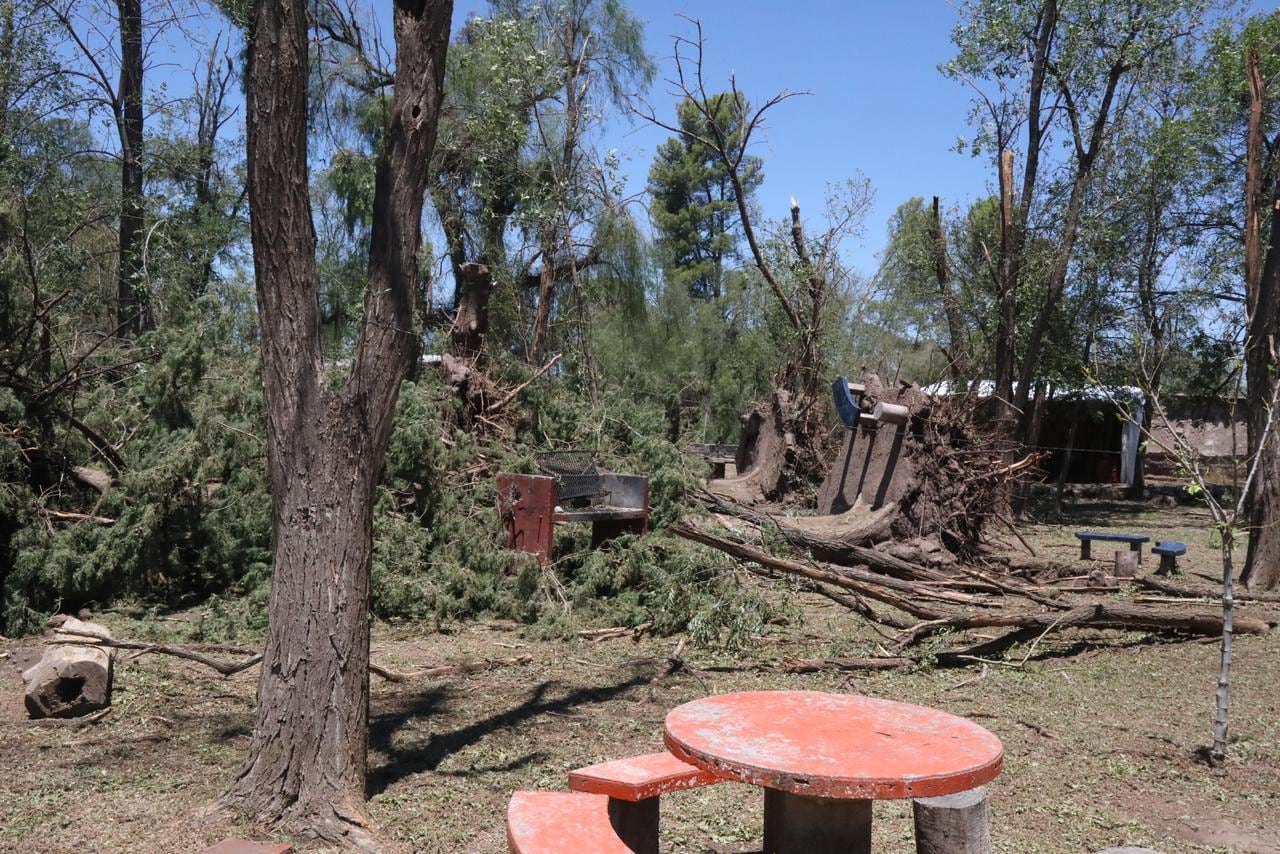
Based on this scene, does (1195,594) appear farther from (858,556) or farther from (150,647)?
(150,647)

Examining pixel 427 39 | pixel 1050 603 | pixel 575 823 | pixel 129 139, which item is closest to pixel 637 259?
pixel 129 139

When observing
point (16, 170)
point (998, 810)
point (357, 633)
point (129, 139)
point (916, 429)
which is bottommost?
point (998, 810)

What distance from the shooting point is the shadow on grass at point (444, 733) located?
193 inches

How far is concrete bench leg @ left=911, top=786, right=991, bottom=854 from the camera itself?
3.45m

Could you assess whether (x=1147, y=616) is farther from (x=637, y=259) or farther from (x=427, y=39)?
(x=637, y=259)

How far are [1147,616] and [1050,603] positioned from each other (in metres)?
0.67

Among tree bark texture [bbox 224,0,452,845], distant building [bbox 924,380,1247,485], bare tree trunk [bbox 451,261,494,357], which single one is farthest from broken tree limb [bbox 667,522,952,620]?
distant building [bbox 924,380,1247,485]

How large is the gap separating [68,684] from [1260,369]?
390 inches

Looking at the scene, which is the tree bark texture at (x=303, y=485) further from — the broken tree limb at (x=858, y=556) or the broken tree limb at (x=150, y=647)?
the broken tree limb at (x=858, y=556)

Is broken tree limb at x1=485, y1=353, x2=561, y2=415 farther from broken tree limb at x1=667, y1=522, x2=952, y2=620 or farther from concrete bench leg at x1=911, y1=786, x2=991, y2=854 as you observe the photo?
concrete bench leg at x1=911, y1=786, x2=991, y2=854

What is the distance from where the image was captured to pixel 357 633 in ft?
13.9

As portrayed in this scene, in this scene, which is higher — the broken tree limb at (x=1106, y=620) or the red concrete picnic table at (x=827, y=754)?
the red concrete picnic table at (x=827, y=754)

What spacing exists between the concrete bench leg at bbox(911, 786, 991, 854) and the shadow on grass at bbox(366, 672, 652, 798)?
6.97 feet

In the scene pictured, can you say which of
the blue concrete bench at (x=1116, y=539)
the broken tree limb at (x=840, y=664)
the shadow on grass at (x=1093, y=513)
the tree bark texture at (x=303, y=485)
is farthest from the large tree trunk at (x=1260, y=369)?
the shadow on grass at (x=1093, y=513)
